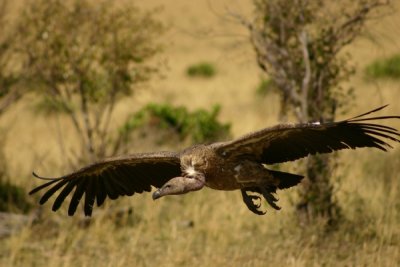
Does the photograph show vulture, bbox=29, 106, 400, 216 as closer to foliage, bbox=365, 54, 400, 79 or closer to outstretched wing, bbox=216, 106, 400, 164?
outstretched wing, bbox=216, 106, 400, 164

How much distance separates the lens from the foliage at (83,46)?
9.48m

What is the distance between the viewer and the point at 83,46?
376 inches

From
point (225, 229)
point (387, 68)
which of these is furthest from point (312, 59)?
point (387, 68)

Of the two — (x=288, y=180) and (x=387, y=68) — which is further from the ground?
(x=387, y=68)

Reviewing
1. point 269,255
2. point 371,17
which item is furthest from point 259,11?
point 269,255

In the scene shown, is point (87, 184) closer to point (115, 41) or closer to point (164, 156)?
point (164, 156)

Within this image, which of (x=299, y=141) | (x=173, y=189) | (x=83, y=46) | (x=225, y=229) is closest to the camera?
(x=173, y=189)

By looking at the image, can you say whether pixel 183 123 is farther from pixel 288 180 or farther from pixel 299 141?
pixel 299 141

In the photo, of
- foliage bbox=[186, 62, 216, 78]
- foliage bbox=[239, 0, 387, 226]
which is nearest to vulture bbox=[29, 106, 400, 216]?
foliage bbox=[239, 0, 387, 226]

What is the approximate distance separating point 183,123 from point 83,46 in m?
3.63

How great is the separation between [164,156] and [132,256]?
66.6 inches

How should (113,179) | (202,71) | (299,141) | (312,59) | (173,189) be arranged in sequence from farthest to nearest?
(202,71) → (312,59) → (113,179) → (299,141) → (173,189)

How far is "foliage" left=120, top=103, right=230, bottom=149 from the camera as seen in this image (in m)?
12.2

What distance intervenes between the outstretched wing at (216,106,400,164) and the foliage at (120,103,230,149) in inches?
227
